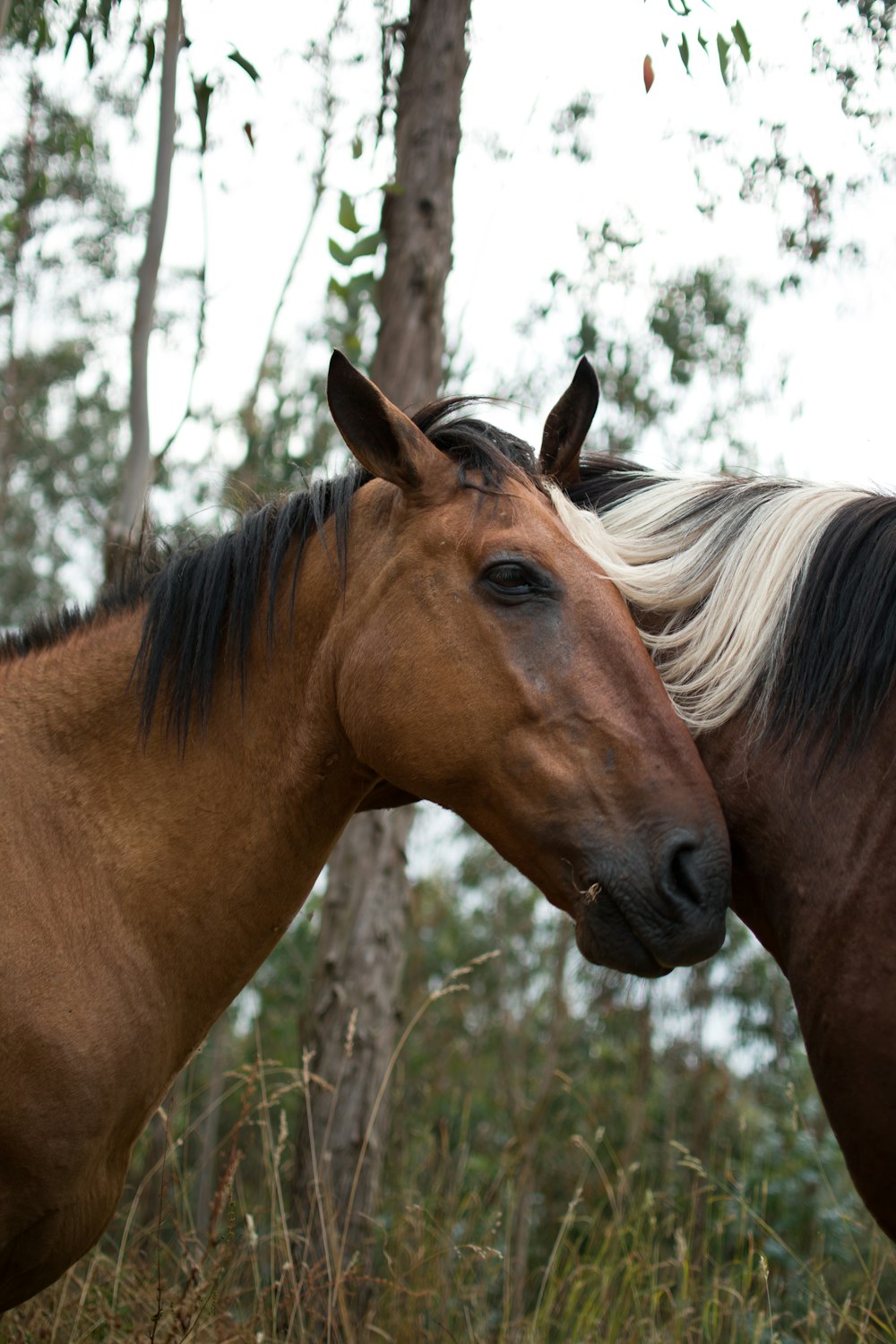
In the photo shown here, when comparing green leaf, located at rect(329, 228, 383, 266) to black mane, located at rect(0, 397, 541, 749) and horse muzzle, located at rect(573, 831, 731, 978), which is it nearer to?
black mane, located at rect(0, 397, 541, 749)

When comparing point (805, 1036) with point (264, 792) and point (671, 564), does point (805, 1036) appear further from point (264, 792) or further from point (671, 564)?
point (264, 792)

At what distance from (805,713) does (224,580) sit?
164 centimetres

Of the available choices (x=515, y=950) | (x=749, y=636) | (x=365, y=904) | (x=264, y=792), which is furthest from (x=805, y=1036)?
(x=515, y=950)

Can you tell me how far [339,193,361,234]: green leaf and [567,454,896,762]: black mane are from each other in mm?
3271

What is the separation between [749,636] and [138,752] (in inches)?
66.0

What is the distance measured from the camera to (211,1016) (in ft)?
9.41

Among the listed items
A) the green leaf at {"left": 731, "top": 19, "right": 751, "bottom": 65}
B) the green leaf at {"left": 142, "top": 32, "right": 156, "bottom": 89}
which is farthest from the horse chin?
the green leaf at {"left": 142, "top": 32, "right": 156, "bottom": 89}

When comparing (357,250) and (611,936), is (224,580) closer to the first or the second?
(611,936)

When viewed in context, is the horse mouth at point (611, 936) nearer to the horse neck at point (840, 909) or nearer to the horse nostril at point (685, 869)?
the horse nostril at point (685, 869)

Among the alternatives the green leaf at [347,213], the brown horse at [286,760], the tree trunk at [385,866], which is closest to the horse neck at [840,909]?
Answer: the brown horse at [286,760]

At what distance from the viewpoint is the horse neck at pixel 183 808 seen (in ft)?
8.88

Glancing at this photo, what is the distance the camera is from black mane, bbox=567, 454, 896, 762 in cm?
254

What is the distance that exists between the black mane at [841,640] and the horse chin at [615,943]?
62cm

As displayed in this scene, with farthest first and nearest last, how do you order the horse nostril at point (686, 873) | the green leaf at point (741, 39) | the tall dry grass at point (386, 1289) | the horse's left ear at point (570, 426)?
the green leaf at point (741, 39)
the tall dry grass at point (386, 1289)
the horse's left ear at point (570, 426)
the horse nostril at point (686, 873)
